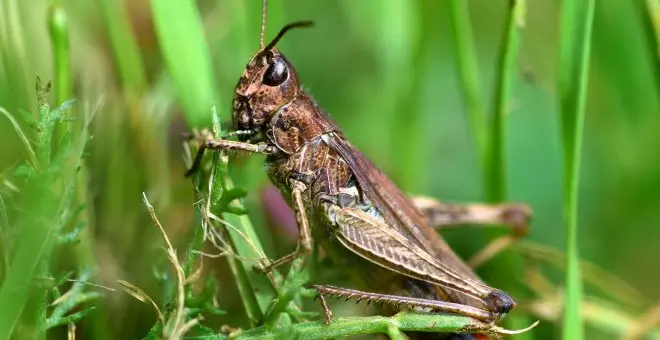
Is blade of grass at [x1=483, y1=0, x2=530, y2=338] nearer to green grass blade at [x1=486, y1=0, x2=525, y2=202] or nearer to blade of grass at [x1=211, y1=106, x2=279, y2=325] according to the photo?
green grass blade at [x1=486, y1=0, x2=525, y2=202]

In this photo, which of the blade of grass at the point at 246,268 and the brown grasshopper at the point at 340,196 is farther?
the brown grasshopper at the point at 340,196

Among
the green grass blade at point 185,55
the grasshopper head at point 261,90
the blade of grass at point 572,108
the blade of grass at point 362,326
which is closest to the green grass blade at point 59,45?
the green grass blade at point 185,55

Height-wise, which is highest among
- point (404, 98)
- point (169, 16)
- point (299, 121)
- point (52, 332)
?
point (404, 98)

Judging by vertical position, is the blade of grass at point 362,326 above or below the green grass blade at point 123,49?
below

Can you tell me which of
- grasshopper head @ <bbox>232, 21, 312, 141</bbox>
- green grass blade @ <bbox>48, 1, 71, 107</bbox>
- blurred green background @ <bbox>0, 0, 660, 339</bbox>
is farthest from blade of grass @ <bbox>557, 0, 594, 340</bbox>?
green grass blade @ <bbox>48, 1, 71, 107</bbox>

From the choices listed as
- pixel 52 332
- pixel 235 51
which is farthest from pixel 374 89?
pixel 52 332

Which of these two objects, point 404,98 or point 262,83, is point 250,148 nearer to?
point 262,83

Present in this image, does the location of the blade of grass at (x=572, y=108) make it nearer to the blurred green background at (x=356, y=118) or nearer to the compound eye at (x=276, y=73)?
the blurred green background at (x=356, y=118)
